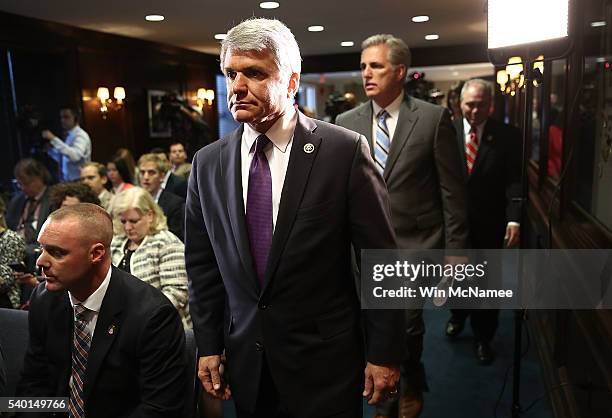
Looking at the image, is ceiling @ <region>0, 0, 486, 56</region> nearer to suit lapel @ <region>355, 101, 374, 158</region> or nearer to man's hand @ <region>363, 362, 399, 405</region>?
suit lapel @ <region>355, 101, 374, 158</region>

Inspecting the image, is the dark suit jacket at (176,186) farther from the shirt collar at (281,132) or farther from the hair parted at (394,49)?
the shirt collar at (281,132)

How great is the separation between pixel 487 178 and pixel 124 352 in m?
2.30

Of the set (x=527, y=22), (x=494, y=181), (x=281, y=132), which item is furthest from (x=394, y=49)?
(x=494, y=181)

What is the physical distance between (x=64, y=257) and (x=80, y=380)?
356 millimetres

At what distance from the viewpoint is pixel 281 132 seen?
1.31 m

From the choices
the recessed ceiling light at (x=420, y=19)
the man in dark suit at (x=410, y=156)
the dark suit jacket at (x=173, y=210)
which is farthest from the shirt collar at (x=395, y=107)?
the recessed ceiling light at (x=420, y=19)

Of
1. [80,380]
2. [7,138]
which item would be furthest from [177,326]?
[7,138]

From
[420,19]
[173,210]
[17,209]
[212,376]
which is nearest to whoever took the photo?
[212,376]

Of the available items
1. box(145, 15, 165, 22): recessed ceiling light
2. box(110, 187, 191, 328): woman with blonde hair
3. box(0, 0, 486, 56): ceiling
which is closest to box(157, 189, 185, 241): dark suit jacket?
box(110, 187, 191, 328): woman with blonde hair

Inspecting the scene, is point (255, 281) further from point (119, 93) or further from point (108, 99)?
point (119, 93)

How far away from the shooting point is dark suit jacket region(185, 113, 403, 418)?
4.16ft

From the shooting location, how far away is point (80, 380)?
153 cm

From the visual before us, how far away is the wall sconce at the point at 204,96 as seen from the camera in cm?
917

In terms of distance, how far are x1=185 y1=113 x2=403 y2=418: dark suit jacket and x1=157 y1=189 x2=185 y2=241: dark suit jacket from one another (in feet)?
6.40
